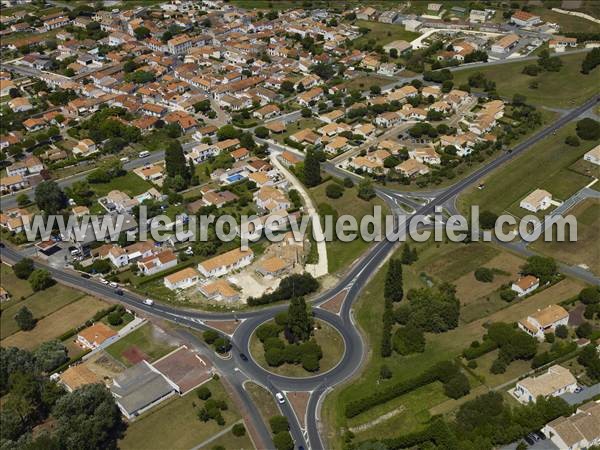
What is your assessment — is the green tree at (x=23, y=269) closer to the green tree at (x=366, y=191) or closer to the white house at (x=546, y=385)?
the green tree at (x=366, y=191)

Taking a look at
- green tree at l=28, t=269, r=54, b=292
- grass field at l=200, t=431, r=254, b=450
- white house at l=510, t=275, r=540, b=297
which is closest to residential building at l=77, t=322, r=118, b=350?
green tree at l=28, t=269, r=54, b=292

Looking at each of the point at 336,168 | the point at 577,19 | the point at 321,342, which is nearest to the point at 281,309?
the point at 321,342

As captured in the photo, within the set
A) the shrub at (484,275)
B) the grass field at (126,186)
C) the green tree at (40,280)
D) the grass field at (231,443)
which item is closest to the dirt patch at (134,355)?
the grass field at (231,443)

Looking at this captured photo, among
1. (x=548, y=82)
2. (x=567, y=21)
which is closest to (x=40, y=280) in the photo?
(x=548, y=82)

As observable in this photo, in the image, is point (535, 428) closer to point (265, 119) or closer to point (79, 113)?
point (265, 119)

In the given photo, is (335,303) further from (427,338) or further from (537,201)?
(537,201)

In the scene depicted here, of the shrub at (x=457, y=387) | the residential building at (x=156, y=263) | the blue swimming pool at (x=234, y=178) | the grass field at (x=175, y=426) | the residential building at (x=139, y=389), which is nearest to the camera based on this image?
the grass field at (x=175, y=426)
